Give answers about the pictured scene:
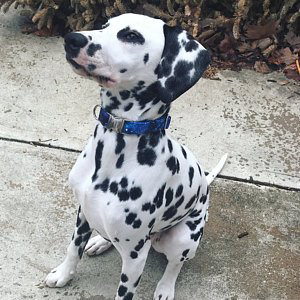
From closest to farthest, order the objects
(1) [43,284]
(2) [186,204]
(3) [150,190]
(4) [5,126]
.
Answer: (3) [150,190], (2) [186,204], (1) [43,284], (4) [5,126]

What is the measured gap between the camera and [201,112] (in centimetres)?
532

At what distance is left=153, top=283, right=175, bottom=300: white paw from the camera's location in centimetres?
379

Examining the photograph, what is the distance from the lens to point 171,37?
2.92 metres

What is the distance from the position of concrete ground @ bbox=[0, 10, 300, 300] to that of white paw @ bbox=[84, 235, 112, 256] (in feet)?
0.19

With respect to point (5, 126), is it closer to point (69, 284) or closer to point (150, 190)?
point (69, 284)

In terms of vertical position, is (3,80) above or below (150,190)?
below

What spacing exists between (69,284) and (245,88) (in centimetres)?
255

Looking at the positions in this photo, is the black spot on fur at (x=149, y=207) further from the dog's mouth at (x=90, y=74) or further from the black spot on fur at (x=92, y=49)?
the black spot on fur at (x=92, y=49)

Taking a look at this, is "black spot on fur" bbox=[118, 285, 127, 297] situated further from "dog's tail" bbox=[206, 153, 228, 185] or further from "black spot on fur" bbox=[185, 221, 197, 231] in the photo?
"dog's tail" bbox=[206, 153, 228, 185]

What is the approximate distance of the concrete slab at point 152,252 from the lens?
3.89 meters

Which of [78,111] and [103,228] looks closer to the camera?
[103,228]

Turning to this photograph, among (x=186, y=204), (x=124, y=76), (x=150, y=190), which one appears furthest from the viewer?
(x=186, y=204)

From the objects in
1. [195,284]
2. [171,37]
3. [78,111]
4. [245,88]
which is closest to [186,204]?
[195,284]

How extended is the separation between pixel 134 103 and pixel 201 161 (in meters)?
1.91
